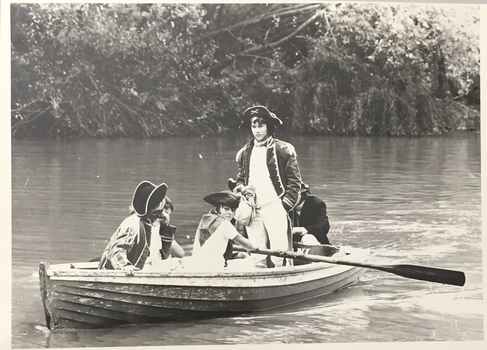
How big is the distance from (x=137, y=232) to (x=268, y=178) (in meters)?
0.76

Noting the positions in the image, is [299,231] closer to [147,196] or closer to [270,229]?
[270,229]

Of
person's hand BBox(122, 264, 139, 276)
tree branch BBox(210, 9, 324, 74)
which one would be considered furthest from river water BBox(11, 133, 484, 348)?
tree branch BBox(210, 9, 324, 74)

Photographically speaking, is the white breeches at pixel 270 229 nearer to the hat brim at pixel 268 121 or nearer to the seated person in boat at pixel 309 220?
the seated person in boat at pixel 309 220

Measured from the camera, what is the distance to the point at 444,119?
13.5ft

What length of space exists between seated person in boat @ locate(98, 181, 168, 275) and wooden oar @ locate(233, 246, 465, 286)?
47cm

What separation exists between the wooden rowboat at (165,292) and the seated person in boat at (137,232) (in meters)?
0.07

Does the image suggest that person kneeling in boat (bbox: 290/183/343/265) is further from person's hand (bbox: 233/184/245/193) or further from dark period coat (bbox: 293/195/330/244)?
person's hand (bbox: 233/184/245/193)

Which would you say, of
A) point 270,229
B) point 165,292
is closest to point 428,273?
point 270,229

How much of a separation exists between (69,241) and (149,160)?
0.61 metres

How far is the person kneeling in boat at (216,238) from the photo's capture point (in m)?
3.76

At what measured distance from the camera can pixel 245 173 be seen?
389 centimetres

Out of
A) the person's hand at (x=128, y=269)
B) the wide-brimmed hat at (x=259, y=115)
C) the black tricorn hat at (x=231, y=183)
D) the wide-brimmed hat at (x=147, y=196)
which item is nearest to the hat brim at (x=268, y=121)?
the wide-brimmed hat at (x=259, y=115)

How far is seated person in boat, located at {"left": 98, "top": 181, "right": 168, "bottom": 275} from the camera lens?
12.1 feet

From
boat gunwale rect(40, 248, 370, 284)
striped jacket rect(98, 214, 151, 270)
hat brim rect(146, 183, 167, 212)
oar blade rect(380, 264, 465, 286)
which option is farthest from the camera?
oar blade rect(380, 264, 465, 286)
